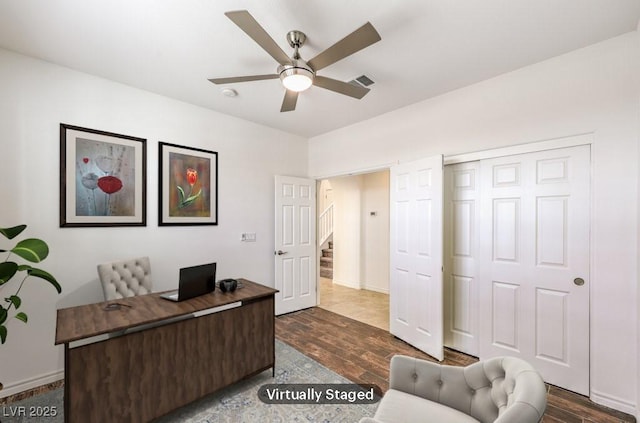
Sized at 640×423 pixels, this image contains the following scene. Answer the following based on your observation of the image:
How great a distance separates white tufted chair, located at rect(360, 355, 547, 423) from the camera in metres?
1.25

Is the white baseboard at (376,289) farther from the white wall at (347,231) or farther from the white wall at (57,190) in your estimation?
the white wall at (57,190)

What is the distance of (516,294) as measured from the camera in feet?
8.35

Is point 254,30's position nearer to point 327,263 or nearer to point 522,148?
point 522,148

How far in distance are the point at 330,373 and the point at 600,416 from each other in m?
2.00

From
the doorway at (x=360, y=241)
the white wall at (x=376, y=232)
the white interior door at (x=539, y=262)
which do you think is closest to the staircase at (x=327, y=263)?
the doorway at (x=360, y=241)

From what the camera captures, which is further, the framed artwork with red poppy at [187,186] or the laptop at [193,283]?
the framed artwork with red poppy at [187,186]

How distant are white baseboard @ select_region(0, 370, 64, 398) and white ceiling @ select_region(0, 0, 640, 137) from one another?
9.02 feet

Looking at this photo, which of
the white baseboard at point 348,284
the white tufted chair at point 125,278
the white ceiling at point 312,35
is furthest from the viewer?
the white baseboard at point 348,284

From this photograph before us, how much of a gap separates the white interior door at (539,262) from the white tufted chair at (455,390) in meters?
1.43

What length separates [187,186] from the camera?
329 centimetres

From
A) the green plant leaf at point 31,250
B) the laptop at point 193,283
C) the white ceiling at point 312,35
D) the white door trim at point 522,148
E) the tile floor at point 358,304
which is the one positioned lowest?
the tile floor at point 358,304

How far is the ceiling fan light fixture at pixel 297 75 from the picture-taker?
1.87 meters

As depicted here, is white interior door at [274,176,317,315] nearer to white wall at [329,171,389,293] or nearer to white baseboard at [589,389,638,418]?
white wall at [329,171,389,293]

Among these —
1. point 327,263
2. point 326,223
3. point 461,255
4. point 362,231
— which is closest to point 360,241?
point 362,231
